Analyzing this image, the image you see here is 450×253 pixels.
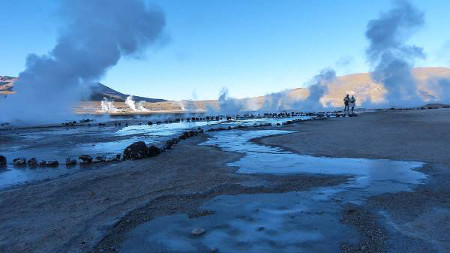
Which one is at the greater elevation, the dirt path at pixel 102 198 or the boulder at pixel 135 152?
the boulder at pixel 135 152

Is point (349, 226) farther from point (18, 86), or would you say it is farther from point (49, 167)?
point (18, 86)

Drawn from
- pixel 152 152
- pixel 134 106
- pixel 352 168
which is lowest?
pixel 352 168

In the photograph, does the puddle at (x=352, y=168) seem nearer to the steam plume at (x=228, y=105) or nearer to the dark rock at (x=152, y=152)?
the dark rock at (x=152, y=152)

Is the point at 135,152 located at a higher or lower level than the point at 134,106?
lower

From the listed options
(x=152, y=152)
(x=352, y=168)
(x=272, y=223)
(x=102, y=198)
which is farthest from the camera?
(x=152, y=152)

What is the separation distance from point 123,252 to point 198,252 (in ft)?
3.55

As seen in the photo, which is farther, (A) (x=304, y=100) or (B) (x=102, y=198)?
(A) (x=304, y=100)

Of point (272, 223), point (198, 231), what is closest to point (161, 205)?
point (198, 231)

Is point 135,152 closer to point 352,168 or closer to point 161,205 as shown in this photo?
point 161,205

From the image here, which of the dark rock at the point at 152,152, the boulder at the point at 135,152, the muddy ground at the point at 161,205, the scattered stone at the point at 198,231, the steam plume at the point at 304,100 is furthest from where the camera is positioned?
the steam plume at the point at 304,100

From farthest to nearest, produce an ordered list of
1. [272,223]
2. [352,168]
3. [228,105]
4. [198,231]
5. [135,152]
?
[228,105], [135,152], [352,168], [272,223], [198,231]

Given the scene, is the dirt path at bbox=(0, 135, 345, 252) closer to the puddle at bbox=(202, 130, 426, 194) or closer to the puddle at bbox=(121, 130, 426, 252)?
the puddle at bbox=(121, 130, 426, 252)

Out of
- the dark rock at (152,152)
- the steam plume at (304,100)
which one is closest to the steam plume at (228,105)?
the steam plume at (304,100)

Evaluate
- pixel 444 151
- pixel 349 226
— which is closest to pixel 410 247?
pixel 349 226
